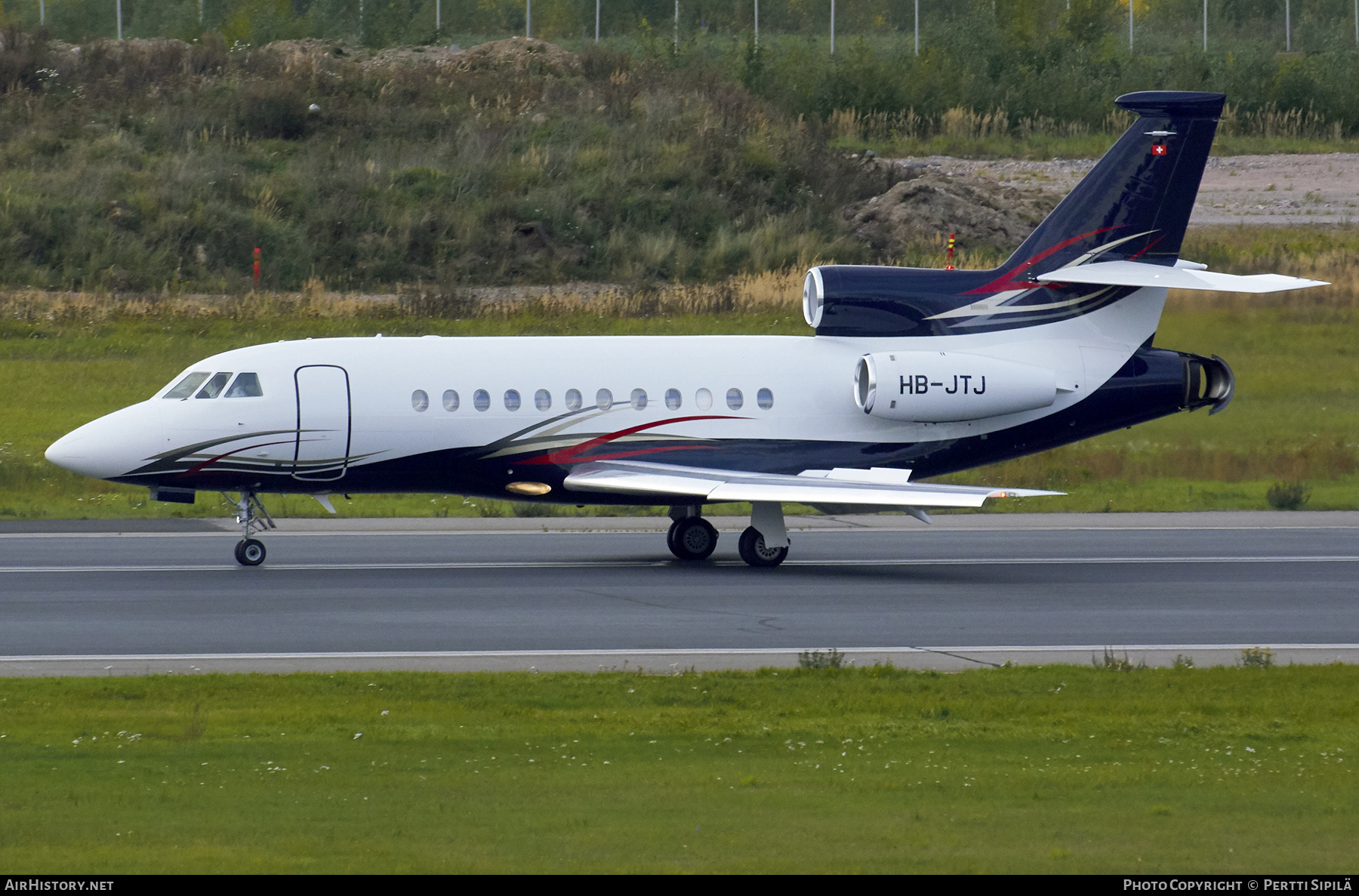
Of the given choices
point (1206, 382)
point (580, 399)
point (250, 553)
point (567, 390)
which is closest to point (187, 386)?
point (250, 553)

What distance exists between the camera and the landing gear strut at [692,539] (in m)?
24.9

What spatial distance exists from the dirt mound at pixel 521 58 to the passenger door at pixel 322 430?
4664 cm

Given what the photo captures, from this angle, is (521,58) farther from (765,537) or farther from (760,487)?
(760,487)

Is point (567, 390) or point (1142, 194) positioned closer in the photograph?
point (567, 390)

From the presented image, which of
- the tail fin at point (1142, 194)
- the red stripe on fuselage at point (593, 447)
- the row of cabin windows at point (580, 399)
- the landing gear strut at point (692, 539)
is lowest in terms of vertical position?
the landing gear strut at point (692, 539)

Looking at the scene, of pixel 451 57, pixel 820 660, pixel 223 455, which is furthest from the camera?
pixel 451 57

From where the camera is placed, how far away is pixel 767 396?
24.8 metres

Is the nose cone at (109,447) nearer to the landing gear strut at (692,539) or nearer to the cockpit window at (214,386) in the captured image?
the cockpit window at (214,386)

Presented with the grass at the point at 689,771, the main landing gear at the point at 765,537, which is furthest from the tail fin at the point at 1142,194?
the grass at the point at 689,771

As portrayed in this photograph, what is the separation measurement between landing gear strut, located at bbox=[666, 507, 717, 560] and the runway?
1.24ft

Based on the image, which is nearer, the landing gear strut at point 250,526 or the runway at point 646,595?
the runway at point 646,595

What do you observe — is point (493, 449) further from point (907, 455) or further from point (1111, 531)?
point (1111, 531)

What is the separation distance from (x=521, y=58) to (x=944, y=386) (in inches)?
1894

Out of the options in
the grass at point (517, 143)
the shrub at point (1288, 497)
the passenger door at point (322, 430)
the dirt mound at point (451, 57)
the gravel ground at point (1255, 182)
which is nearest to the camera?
the passenger door at point (322, 430)
